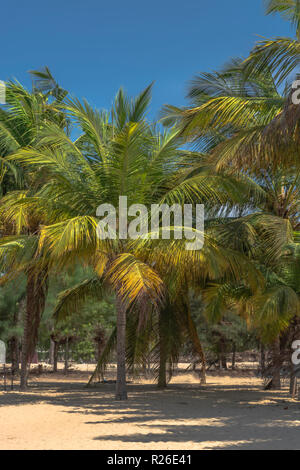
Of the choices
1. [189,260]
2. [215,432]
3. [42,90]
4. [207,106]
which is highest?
[42,90]

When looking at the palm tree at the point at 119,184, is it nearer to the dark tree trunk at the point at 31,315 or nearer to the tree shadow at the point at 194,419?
the tree shadow at the point at 194,419

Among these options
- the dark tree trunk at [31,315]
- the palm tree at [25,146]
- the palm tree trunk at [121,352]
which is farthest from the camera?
the dark tree trunk at [31,315]

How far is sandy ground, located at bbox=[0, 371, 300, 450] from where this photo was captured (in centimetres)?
725

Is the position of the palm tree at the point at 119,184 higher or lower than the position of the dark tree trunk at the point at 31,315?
higher

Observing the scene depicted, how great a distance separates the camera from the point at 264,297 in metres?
12.4

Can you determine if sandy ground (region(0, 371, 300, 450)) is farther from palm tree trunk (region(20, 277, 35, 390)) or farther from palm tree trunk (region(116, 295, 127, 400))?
palm tree trunk (region(20, 277, 35, 390))

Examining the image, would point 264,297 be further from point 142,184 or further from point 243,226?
point 142,184

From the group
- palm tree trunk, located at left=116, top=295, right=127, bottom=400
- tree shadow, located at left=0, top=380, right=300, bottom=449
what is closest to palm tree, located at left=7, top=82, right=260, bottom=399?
palm tree trunk, located at left=116, top=295, right=127, bottom=400

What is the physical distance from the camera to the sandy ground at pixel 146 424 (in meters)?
7.25

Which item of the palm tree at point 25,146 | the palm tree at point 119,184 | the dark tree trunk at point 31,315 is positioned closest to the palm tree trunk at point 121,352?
the palm tree at point 119,184

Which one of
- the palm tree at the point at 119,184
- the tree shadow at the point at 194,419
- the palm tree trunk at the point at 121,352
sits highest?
the palm tree at the point at 119,184
